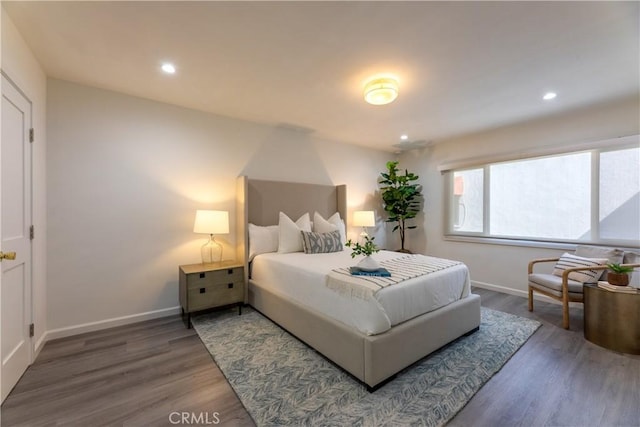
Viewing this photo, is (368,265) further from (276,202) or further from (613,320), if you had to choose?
(613,320)

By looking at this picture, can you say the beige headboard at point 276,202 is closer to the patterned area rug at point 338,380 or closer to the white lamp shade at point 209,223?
the white lamp shade at point 209,223

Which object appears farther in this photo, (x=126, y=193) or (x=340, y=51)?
(x=126, y=193)

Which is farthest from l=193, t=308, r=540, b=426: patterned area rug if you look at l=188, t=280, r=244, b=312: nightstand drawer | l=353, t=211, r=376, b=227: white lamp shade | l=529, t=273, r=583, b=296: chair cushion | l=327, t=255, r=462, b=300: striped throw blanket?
l=353, t=211, r=376, b=227: white lamp shade

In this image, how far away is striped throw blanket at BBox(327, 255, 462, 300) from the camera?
1912 millimetres

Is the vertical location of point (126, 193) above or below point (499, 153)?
below

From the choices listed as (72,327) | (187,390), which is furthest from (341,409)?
(72,327)

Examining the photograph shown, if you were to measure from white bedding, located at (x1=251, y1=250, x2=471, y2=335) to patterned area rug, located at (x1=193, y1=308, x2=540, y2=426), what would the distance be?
0.41 m

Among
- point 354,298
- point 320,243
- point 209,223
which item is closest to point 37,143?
point 209,223

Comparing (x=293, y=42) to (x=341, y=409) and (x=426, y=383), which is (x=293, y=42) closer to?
(x=341, y=409)

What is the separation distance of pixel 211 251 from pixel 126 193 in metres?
1.12

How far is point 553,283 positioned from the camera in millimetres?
2934

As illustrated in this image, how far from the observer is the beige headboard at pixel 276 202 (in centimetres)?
342

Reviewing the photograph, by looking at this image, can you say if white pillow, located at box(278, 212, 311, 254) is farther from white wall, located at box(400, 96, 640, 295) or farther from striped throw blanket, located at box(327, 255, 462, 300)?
A: white wall, located at box(400, 96, 640, 295)

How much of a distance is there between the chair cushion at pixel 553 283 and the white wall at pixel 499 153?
723 millimetres
